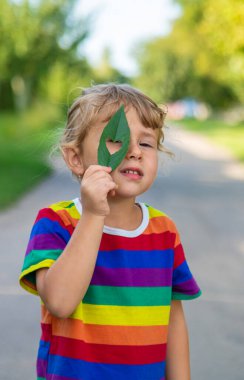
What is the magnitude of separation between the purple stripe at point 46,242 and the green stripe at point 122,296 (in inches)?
5.1

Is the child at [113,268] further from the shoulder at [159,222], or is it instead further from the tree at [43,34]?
the tree at [43,34]

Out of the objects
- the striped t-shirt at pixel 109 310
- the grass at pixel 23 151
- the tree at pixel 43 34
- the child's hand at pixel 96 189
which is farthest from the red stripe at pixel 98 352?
the tree at pixel 43 34

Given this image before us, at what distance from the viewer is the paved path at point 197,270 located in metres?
4.34

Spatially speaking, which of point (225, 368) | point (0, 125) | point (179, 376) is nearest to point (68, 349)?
point (179, 376)

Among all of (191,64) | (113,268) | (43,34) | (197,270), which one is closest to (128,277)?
(113,268)

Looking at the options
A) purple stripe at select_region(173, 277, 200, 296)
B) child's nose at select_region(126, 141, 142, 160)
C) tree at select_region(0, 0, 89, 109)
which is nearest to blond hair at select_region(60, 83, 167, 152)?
child's nose at select_region(126, 141, 142, 160)

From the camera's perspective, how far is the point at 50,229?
2.00m

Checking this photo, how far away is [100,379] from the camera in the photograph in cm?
196

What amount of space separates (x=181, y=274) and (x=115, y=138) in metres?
0.52

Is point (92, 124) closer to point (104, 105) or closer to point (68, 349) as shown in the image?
point (104, 105)

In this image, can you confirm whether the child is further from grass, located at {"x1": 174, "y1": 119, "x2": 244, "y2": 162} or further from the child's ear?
grass, located at {"x1": 174, "y1": 119, "x2": 244, "y2": 162}

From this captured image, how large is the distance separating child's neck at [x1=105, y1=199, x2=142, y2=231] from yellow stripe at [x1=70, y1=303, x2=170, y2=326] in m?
0.21

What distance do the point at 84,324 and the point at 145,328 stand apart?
0.16 metres

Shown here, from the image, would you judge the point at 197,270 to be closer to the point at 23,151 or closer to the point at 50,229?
the point at 50,229
